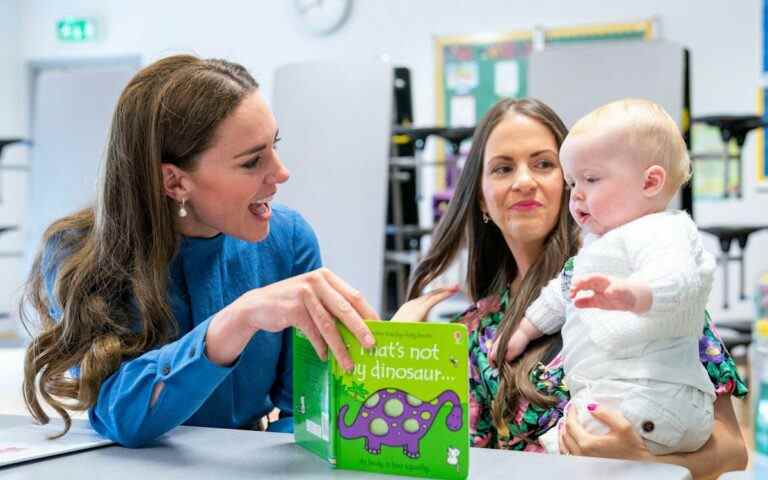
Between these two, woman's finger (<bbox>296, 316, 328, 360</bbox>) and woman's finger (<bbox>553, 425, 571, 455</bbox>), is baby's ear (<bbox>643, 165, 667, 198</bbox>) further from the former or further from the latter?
woman's finger (<bbox>296, 316, 328, 360</bbox>)

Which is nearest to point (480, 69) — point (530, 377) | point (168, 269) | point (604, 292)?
point (530, 377)

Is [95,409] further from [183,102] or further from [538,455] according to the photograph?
[538,455]

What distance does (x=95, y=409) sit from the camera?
1.44 meters

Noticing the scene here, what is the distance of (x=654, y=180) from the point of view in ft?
4.76

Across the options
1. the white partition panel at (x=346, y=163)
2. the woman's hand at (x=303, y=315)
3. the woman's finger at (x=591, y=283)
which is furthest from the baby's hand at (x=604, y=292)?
the white partition panel at (x=346, y=163)

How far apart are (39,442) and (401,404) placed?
1.81 feet

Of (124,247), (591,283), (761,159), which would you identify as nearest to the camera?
(591,283)

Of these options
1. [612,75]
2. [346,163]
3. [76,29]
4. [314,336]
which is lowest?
[314,336]

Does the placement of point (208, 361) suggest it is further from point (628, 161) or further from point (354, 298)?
point (628, 161)

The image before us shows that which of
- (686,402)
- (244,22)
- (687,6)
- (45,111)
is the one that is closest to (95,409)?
(686,402)

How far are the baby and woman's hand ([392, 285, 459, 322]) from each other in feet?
1.65

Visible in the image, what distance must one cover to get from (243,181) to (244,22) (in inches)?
289

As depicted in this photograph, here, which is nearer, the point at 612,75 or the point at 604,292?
the point at 604,292

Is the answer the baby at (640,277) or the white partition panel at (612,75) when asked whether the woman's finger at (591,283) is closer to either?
the baby at (640,277)
